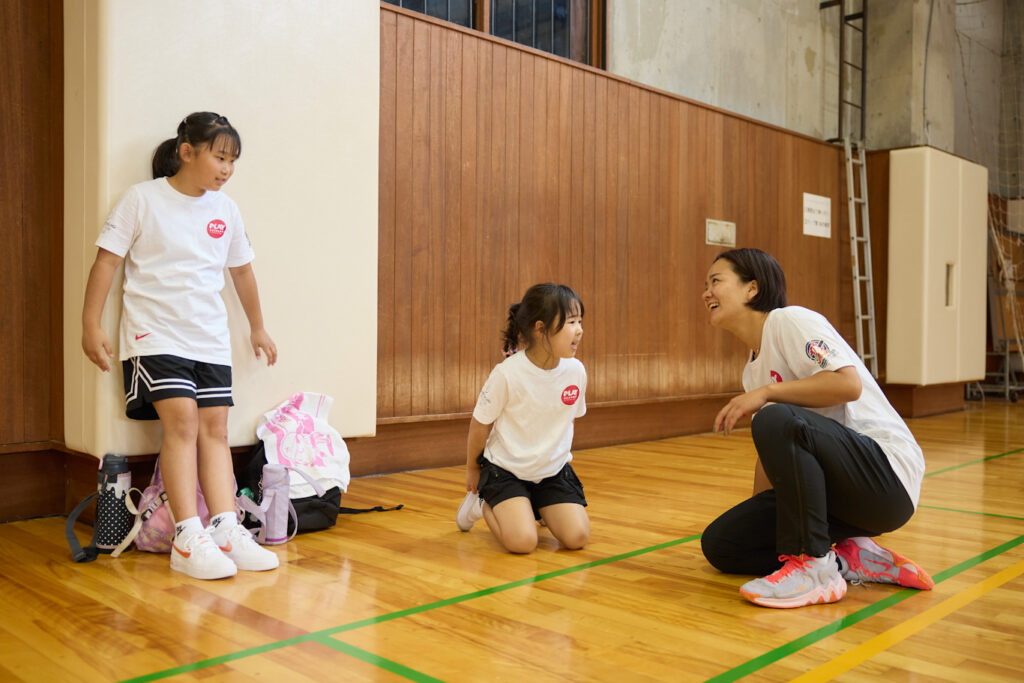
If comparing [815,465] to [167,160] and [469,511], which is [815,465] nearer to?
[469,511]

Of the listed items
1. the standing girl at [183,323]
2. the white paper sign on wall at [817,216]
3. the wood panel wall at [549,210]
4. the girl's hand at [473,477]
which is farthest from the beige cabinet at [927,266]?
the standing girl at [183,323]

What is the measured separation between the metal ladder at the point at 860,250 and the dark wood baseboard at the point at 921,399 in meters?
0.23

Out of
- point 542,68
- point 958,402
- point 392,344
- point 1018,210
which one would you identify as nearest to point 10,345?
point 392,344

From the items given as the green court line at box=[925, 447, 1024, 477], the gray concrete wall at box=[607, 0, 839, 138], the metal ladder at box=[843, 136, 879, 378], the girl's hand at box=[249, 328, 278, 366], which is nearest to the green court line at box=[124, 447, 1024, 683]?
the girl's hand at box=[249, 328, 278, 366]

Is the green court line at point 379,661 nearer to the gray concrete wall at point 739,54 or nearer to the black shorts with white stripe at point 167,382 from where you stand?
the black shorts with white stripe at point 167,382

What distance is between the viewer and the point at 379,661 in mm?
1583

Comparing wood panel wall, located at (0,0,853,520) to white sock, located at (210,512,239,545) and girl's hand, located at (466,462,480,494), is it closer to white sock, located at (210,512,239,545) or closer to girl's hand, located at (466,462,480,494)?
white sock, located at (210,512,239,545)

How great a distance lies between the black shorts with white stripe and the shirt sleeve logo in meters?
1.56

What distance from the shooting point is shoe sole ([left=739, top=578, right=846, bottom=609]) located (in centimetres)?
192

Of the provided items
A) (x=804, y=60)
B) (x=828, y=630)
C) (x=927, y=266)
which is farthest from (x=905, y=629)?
(x=804, y=60)

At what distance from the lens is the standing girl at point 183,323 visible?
2.32 metres

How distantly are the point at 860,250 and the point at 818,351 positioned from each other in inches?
199

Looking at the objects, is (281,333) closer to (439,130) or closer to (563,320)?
(563,320)

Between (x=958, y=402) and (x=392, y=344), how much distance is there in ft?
17.2
